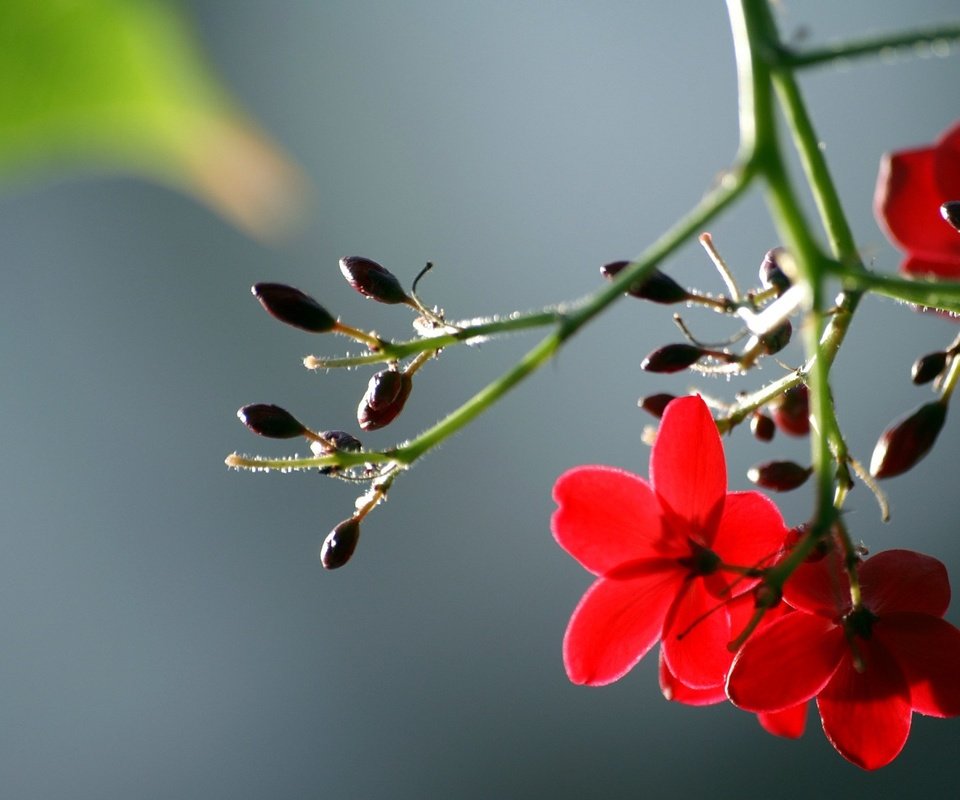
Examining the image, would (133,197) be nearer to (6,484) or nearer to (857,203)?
(6,484)

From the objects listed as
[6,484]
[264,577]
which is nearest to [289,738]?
[264,577]

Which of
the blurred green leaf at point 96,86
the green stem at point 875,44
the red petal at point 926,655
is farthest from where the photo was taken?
the red petal at point 926,655

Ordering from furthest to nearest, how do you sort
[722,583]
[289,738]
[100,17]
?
[289,738], [722,583], [100,17]

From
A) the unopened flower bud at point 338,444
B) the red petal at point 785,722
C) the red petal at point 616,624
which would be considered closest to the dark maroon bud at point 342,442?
the unopened flower bud at point 338,444

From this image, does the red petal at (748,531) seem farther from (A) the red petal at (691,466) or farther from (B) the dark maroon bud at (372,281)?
(B) the dark maroon bud at (372,281)

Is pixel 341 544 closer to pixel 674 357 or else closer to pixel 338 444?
pixel 338 444

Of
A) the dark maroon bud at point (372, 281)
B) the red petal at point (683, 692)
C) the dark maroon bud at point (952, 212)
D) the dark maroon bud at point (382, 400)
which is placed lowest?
the red petal at point (683, 692)
